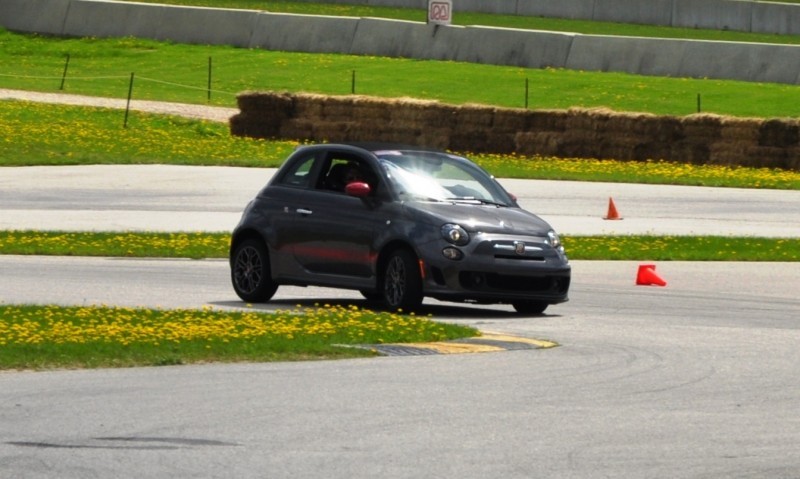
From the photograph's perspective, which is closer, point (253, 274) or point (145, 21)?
point (253, 274)

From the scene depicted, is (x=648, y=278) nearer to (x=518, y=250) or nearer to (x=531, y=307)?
(x=531, y=307)

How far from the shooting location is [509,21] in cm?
5969

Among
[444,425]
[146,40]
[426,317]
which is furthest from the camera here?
[146,40]

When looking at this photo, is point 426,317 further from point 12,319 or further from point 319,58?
point 319,58

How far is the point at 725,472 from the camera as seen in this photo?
878 cm

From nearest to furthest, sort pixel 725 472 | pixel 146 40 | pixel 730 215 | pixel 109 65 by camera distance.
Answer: pixel 725 472 → pixel 730 215 → pixel 109 65 → pixel 146 40

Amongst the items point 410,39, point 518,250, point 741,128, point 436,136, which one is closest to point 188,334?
point 518,250

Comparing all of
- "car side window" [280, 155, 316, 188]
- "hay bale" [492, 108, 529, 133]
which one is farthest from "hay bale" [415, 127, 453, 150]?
"car side window" [280, 155, 316, 188]

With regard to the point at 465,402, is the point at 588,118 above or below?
above

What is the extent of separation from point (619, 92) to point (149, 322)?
3231cm

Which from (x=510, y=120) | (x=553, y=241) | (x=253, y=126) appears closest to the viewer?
(x=553, y=241)

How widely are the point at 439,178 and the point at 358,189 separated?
0.90m

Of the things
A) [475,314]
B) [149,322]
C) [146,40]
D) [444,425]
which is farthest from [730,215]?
[146,40]

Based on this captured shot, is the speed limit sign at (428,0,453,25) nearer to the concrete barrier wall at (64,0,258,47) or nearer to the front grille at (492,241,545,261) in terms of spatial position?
the concrete barrier wall at (64,0,258,47)
